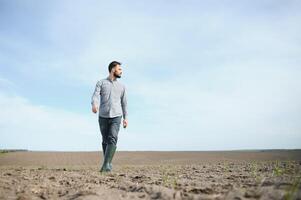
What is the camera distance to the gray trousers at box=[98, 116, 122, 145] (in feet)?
22.7

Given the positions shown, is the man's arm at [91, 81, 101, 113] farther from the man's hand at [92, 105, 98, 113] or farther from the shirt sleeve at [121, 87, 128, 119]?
the shirt sleeve at [121, 87, 128, 119]

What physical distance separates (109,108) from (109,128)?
1.26 ft

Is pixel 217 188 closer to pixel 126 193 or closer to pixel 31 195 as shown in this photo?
pixel 126 193

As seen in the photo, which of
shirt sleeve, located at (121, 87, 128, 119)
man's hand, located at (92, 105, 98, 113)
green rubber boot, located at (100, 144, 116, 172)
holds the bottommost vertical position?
green rubber boot, located at (100, 144, 116, 172)

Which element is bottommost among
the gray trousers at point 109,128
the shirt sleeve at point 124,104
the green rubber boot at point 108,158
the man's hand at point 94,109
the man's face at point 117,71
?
the green rubber boot at point 108,158

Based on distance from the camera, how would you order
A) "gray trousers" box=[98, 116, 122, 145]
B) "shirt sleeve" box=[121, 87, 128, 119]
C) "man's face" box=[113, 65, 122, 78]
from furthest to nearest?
"shirt sleeve" box=[121, 87, 128, 119] → "man's face" box=[113, 65, 122, 78] → "gray trousers" box=[98, 116, 122, 145]

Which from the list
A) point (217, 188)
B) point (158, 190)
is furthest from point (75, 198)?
point (217, 188)

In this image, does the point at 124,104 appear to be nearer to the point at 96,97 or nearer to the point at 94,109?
the point at 96,97

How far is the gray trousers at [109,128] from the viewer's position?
692 centimetres

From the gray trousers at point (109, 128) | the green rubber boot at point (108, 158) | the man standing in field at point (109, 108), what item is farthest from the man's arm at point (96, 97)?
the green rubber boot at point (108, 158)

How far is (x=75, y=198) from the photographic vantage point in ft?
12.1

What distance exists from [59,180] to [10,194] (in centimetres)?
90

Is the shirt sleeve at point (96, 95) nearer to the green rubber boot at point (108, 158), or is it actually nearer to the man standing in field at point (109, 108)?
the man standing in field at point (109, 108)

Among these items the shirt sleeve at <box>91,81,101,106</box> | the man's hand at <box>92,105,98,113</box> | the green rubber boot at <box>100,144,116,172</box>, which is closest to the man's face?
the shirt sleeve at <box>91,81,101,106</box>
